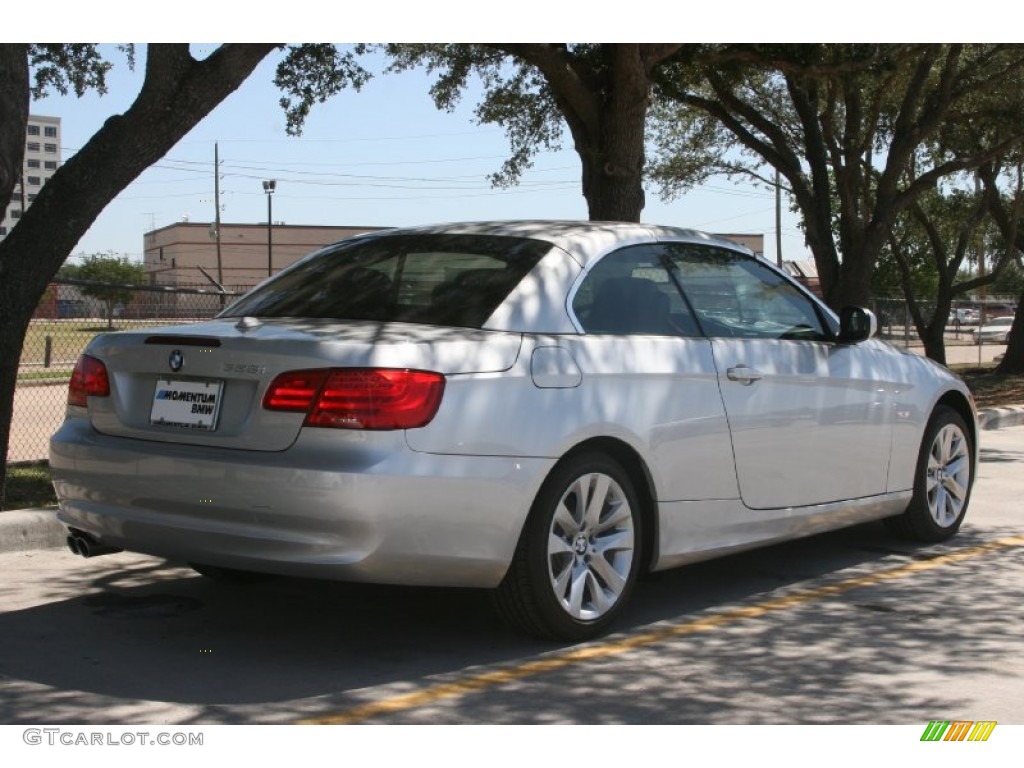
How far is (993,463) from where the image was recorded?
11.3 m

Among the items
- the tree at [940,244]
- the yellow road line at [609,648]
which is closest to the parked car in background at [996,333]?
the tree at [940,244]

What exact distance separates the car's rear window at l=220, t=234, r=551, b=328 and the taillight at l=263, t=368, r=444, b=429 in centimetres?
52

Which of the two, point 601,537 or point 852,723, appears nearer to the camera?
point 852,723

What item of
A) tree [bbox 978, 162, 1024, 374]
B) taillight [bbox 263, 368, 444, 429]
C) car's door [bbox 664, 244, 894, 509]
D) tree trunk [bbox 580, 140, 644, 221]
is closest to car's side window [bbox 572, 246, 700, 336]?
car's door [bbox 664, 244, 894, 509]

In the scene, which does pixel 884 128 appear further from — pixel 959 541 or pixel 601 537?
pixel 601 537

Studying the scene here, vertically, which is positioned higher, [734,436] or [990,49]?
[990,49]

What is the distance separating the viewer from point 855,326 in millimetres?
6625

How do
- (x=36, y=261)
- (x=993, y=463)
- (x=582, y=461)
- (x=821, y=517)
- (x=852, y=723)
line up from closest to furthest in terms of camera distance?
(x=852, y=723) < (x=582, y=461) < (x=821, y=517) < (x=36, y=261) < (x=993, y=463)

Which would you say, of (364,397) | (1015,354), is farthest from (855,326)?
(1015,354)

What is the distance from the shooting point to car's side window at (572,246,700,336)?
5477mm

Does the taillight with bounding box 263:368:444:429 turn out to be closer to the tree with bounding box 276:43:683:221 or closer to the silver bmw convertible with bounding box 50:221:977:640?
the silver bmw convertible with bounding box 50:221:977:640

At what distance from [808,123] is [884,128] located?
519 centimetres

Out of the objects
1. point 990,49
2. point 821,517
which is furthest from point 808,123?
point 821,517

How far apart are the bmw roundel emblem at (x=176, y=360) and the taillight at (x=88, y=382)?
39 centimetres
